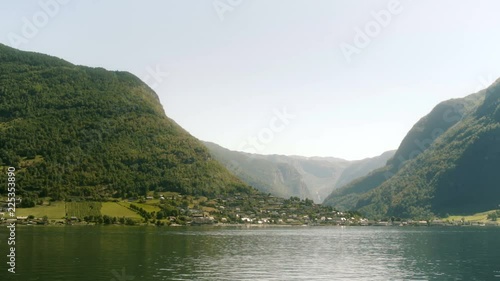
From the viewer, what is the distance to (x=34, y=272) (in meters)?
63.5

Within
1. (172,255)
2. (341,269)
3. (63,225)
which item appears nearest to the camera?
(341,269)

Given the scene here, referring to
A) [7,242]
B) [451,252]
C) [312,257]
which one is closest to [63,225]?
[7,242]

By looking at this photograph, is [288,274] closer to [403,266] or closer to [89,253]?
[403,266]

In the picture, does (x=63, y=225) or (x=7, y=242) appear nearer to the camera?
(x=7, y=242)

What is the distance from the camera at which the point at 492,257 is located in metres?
95.7

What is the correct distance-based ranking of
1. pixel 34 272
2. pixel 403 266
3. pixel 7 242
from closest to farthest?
pixel 34 272, pixel 403 266, pixel 7 242

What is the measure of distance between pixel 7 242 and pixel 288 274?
208 feet

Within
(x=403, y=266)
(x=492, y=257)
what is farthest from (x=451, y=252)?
(x=403, y=266)

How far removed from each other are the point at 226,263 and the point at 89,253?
25.1m

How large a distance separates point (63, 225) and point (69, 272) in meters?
143

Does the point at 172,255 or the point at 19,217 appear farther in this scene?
the point at 19,217

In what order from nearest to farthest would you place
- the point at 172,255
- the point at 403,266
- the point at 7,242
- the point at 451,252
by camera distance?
1. the point at 403,266
2. the point at 172,255
3. the point at 7,242
4. the point at 451,252

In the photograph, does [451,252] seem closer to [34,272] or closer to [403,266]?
[403,266]

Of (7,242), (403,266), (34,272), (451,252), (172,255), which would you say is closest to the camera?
(34,272)
